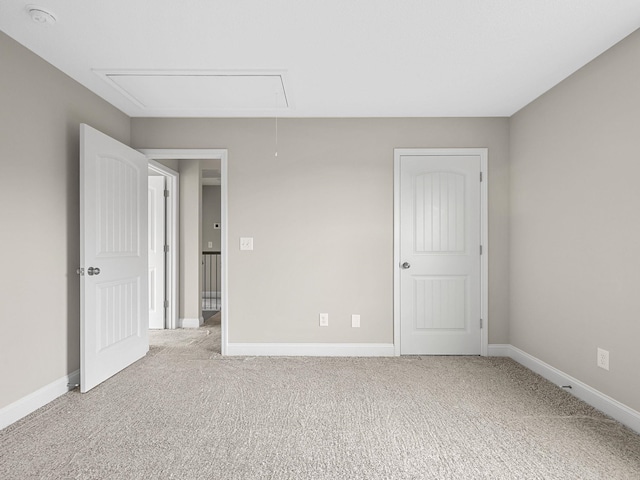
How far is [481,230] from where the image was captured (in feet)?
12.0

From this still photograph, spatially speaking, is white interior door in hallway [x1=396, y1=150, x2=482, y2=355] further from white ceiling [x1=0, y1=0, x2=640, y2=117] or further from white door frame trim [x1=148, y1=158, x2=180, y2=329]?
white door frame trim [x1=148, y1=158, x2=180, y2=329]

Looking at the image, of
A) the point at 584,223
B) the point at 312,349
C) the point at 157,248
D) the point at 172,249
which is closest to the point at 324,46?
the point at 584,223

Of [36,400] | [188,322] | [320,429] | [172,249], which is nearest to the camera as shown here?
[320,429]

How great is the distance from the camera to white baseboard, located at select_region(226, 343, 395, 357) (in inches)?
143

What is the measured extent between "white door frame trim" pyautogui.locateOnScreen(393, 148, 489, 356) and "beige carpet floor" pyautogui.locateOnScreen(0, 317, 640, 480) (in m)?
0.50

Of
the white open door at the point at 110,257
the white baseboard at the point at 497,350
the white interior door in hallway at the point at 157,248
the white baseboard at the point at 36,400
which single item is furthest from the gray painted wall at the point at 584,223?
the white interior door in hallway at the point at 157,248

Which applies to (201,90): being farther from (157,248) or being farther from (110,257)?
(157,248)

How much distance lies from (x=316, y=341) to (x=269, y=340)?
18.5 inches

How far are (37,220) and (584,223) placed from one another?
150 inches

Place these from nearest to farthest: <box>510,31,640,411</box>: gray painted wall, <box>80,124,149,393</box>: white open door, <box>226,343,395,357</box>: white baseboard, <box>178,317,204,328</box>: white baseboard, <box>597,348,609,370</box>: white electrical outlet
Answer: <box>510,31,640,411</box>: gray painted wall, <box>597,348,609,370</box>: white electrical outlet, <box>80,124,149,393</box>: white open door, <box>226,343,395,357</box>: white baseboard, <box>178,317,204,328</box>: white baseboard

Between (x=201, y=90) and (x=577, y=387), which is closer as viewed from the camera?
(x=577, y=387)

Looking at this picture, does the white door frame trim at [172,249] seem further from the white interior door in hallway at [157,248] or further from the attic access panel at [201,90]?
the attic access panel at [201,90]

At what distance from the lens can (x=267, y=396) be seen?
2695 mm

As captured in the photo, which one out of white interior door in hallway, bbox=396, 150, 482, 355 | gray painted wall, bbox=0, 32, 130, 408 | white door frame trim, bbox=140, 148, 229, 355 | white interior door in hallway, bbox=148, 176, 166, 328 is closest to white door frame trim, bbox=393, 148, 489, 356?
white interior door in hallway, bbox=396, 150, 482, 355
